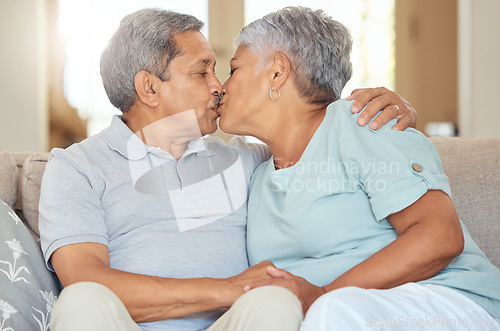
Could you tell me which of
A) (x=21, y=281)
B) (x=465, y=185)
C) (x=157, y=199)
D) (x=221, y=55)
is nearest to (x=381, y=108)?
(x=465, y=185)

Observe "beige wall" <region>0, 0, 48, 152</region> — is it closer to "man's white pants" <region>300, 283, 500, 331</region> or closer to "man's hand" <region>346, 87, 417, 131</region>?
"man's hand" <region>346, 87, 417, 131</region>

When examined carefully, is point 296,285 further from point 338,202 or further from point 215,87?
point 215,87

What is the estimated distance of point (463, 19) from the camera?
441 centimetres

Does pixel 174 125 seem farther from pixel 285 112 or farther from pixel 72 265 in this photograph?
pixel 72 265

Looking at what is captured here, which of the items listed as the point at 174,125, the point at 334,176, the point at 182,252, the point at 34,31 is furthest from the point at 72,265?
the point at 34,31

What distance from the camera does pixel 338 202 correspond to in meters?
1.35

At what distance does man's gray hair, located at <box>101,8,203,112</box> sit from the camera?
1600 mm

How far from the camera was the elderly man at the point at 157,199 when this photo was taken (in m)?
1.27

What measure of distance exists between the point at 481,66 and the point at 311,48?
3122 millimetres

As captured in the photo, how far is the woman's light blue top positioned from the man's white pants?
7 cm

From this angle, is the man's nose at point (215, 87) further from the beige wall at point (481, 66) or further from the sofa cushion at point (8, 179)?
the beige wall at point (481, 66)

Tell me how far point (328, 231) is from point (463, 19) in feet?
11.7

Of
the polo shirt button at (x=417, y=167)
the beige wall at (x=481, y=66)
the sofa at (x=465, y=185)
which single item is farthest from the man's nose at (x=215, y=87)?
the beige wall at (x=481, y=66)

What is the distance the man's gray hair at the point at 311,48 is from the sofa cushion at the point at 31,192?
0.71m
